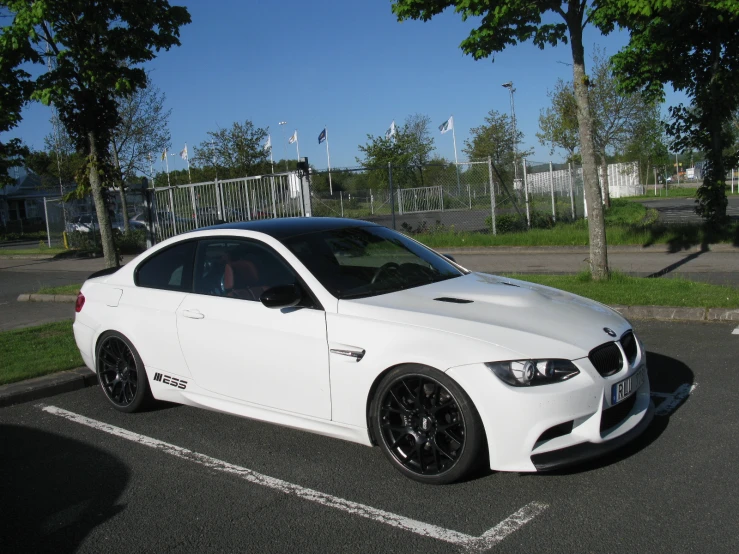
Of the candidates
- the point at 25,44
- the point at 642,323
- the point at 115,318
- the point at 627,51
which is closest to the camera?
the point at 115,318

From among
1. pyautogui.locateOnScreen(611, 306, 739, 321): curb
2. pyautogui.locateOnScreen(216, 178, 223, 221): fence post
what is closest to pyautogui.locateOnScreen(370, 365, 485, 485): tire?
pyautogui.locateOnScreen(611, 306, 739, 321): curb

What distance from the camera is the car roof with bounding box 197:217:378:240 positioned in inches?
202

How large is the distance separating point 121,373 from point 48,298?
8350mm

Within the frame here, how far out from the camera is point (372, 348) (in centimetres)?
412

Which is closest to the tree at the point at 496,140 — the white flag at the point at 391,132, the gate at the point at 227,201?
the white flag at the point at 391,132

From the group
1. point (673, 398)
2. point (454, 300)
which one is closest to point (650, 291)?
point (673, 398)

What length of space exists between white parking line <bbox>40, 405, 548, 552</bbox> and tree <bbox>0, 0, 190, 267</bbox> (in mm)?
8221

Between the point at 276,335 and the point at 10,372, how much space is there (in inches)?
146

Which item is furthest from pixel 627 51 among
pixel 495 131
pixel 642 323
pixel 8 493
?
pixel 495 131

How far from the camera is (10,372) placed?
6793mm

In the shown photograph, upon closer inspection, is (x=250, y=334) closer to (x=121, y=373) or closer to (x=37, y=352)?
(x=121, y=373)

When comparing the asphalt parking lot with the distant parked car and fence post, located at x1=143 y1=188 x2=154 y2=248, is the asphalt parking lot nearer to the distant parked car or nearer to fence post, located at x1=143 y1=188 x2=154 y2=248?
fence post, located at x1=143 y1=188 x2=154 y2=248

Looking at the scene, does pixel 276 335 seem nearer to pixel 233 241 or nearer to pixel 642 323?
pixel 233 241

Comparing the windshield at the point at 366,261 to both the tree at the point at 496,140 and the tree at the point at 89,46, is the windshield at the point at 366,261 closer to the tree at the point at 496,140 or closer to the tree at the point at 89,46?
the tree at the point at 89,46
